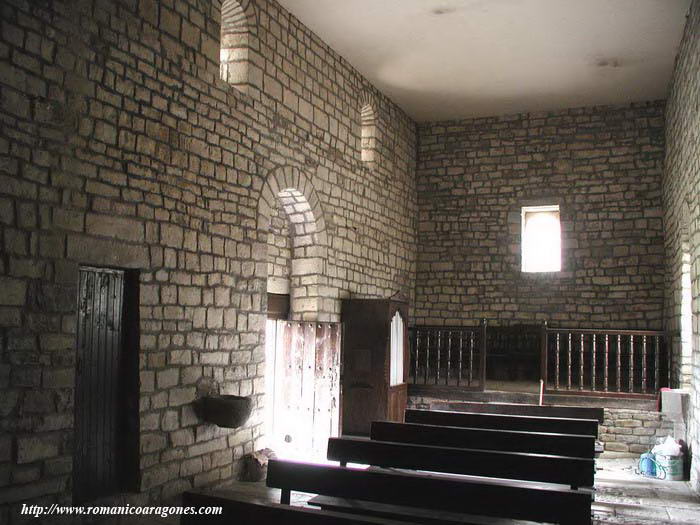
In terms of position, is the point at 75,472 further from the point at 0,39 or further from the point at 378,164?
the point at 378,164

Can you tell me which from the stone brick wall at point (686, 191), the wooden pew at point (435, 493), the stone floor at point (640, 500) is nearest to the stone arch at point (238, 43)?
the wooden pew at point (435, 493)

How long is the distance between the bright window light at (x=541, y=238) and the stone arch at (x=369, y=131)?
3124mm

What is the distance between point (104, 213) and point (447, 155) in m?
7.92

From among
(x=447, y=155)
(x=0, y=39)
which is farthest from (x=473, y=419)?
(x=447, y=155)

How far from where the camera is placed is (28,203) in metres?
4.14

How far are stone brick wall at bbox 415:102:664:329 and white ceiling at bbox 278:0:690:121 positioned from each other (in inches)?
23.5

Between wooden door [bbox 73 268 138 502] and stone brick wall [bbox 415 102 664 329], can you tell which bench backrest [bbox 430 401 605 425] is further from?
wooden door [bbox 73 268 138 502]

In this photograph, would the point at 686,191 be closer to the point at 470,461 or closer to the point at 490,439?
the point at 490,439

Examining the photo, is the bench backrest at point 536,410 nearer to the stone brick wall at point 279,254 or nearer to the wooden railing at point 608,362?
the wooden railing at point 608,362

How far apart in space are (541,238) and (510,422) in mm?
6081

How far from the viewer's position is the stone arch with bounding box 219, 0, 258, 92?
6.64 metres

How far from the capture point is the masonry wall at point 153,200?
13.5 ft

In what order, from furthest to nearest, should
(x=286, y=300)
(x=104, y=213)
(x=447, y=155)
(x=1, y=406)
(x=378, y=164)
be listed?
(x=447, y=155) < (x=378, y=164) < (x=286, y=300) < (x=104, y=213) < (x=1, y=406)

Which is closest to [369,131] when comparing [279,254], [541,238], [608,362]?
[279,254]
